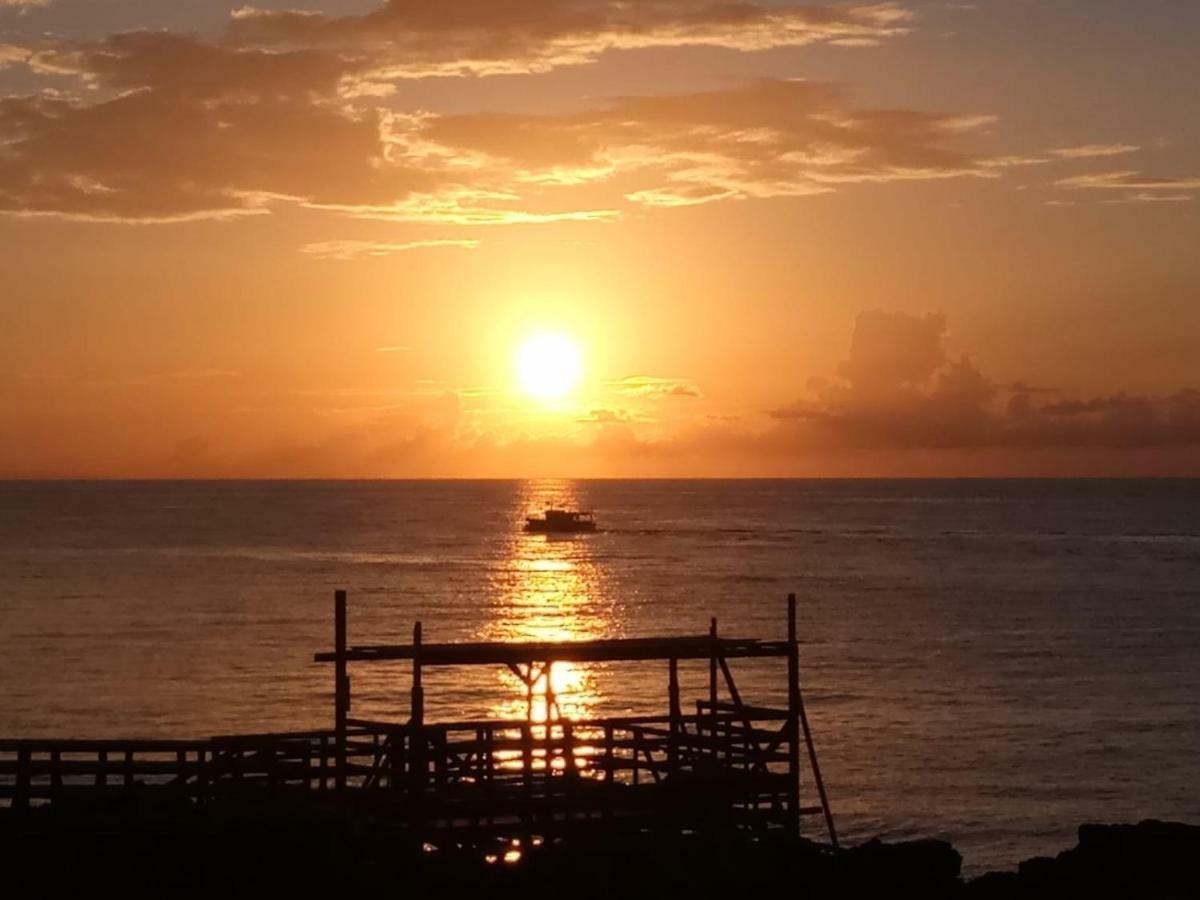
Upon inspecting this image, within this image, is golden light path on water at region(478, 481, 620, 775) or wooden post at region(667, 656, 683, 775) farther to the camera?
golden light path on water at region(478, 481, 620, 775)

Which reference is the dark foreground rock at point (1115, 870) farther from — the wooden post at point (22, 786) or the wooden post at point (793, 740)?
the wooden post at point (22, 786)

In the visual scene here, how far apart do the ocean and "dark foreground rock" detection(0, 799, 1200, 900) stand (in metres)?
10.9

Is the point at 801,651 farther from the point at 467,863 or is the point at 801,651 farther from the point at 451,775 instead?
the point at 467,863

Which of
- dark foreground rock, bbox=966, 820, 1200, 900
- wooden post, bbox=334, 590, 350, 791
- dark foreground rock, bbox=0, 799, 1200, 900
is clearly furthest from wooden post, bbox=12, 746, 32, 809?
dark foreground rock, bbox=966, 820, 1200, 900

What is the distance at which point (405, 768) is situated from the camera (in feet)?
81.5

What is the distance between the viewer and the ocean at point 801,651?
45.8m

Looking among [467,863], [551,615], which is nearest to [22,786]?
[467,863]

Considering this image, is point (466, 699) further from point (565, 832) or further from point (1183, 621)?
point (1183, 621)

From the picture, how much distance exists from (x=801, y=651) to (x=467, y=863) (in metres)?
54.7

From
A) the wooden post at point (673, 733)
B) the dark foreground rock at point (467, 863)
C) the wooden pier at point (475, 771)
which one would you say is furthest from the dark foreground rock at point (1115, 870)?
the wooden post at point (673, 733)

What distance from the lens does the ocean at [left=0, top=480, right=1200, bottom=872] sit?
45844 mm

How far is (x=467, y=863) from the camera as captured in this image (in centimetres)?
2330

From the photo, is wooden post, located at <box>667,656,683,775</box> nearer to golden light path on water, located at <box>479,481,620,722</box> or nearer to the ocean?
golden light path on water, located at <box>479,481,620,722</box>

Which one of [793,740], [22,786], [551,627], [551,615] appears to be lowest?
[22,786]
